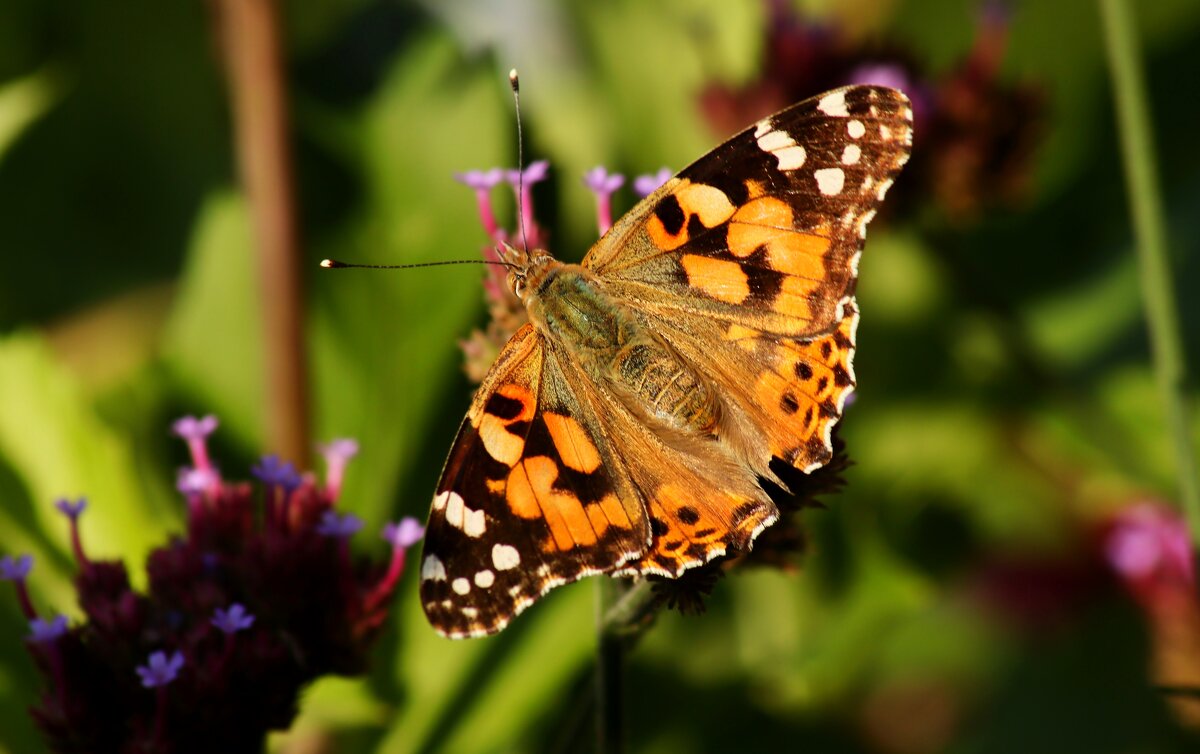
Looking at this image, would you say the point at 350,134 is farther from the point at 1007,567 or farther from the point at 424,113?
the point at 1007,567

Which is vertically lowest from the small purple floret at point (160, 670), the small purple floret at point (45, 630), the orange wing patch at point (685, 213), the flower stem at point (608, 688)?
the flower stem at point (608, 688)

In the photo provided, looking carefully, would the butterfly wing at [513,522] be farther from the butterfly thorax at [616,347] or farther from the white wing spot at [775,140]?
the white wing spot at [775,140]

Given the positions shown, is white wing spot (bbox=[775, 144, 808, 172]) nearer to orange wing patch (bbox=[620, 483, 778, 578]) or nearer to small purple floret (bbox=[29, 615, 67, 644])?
orange wing patch (bbox=[620, 483, 778, 578])

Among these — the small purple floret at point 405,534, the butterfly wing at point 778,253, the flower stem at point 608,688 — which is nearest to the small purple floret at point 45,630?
the small purple floret at point 405,534

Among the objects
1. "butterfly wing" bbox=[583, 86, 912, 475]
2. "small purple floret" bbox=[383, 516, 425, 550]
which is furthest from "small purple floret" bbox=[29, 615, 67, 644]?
"butterfly wing" bbox=[583, 86, 912, 475]

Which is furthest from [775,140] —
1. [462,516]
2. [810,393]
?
[462,516]

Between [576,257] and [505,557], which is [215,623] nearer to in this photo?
[505,557]

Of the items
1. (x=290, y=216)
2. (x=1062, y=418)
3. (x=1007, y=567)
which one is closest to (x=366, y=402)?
(x=290, y=216)
